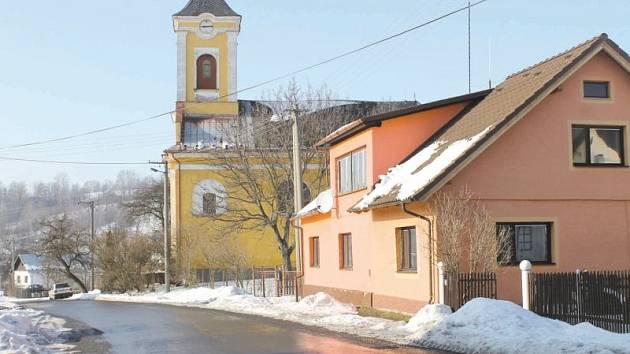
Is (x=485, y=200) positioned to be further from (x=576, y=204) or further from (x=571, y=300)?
(x=571, y=300)

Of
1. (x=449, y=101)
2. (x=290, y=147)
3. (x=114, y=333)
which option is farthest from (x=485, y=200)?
(x=290, y=147)

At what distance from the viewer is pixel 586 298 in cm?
1669

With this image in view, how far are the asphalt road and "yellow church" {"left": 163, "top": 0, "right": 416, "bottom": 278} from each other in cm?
2226

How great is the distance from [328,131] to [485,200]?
25476mm

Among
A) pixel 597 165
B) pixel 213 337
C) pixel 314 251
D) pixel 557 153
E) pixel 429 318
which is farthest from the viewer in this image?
pixel 314 251

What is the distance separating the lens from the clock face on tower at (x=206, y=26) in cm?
5869

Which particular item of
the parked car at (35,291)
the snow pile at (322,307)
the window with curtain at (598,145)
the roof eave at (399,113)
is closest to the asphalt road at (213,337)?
the snow pile at (322,307)

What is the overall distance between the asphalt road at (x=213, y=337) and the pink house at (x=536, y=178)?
377cm

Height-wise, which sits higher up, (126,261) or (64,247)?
(64,247)

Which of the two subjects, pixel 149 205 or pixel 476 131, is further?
pixel 149 205

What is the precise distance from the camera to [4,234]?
468ft

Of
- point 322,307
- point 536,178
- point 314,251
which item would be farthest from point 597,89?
point 314,251

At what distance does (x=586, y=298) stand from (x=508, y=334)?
3.32 meters

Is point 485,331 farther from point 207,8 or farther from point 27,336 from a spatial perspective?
point 207,8
